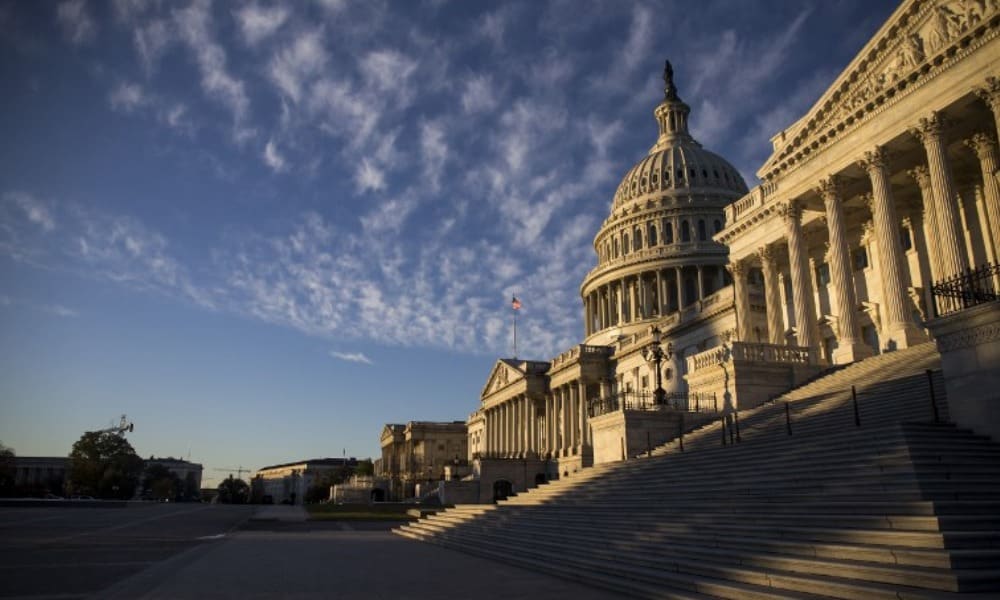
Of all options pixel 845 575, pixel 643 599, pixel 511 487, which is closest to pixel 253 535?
pixel 643 599

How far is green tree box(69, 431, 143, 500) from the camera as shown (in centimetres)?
11006

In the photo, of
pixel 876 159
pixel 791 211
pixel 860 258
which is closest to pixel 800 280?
pixel 791 211

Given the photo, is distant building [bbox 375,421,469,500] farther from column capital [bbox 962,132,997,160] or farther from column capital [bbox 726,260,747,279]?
column capital [bbox 962,132,997,160]

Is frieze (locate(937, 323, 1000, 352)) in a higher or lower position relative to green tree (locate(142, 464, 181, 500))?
higher

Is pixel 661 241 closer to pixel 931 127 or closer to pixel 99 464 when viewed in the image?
pixel 931 127

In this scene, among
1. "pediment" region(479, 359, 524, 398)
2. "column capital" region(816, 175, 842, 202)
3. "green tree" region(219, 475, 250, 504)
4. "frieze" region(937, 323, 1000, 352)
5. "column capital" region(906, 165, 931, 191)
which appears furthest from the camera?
"green tree" region(219, 475, 250, 504)

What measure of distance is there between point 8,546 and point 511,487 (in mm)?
55577

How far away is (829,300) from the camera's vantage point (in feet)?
143

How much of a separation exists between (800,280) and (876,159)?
26.9 ft

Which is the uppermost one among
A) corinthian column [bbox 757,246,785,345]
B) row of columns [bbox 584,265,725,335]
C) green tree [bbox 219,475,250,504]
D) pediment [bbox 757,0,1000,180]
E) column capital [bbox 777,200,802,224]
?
row of columns [bbox 584,265,725,335]

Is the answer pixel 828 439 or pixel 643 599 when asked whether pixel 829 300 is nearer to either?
pixel 828 439

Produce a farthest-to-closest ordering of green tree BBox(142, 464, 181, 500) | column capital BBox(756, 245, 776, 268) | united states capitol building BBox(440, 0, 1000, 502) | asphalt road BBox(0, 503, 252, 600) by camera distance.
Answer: green tree BBox(142, 464, 181, 500) < column capital BBox(756, 245, 776, 268) < united states capitol building BBox(440, 0, 1000, 502) < asphalt road BBox(0, 503, 252, 600)

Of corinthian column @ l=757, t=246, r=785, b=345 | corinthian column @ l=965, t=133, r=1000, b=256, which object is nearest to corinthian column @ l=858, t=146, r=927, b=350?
corinthian column @ l=965, t=133, r=1000, b=256

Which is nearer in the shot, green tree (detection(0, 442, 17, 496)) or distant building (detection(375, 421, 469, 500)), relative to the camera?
green tree (detection(0, 442, 17, 496))
